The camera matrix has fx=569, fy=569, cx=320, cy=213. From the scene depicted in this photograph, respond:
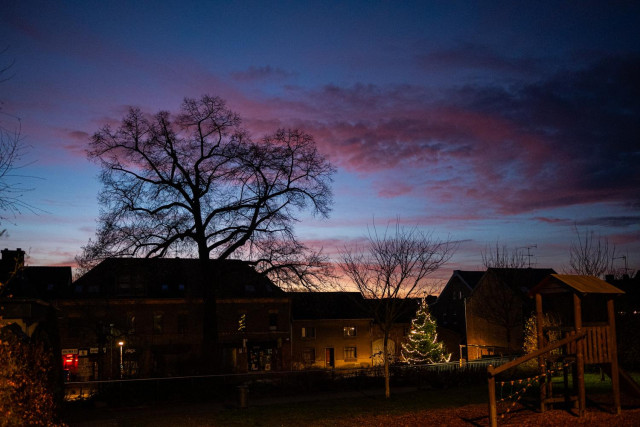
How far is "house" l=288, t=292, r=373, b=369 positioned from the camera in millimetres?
54438

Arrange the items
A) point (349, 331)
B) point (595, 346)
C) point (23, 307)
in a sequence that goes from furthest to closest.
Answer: point (349, 331) < point (23, 307) < point (595, 346)

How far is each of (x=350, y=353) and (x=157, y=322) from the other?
61.8ft

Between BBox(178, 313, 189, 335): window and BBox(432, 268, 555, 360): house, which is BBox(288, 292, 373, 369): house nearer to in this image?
BBox(432, 268, 555, 360): house

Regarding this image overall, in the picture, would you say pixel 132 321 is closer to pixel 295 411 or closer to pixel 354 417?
pixel 295 411

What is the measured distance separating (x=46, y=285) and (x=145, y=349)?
1033 cm

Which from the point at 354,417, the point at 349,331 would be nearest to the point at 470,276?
the point at 349,331

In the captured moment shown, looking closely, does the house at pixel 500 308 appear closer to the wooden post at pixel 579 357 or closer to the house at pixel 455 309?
the house at pixel 455 309

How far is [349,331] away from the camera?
56.0m

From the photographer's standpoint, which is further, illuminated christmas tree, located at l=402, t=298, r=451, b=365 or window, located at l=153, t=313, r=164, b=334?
window, located at l=153, t=313, r=164, b=334

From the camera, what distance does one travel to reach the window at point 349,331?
183 feet

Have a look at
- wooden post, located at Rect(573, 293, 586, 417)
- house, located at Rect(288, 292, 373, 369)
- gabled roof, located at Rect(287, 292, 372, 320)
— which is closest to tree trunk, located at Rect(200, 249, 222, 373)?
wooden post, located at Rect(573, 293, 586, 417)

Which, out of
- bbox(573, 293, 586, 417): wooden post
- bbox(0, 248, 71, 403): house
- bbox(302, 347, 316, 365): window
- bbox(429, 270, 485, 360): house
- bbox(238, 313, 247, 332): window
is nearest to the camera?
bbox(0, 248, 71, 403): house

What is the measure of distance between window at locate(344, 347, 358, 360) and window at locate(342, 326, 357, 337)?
1338 mm

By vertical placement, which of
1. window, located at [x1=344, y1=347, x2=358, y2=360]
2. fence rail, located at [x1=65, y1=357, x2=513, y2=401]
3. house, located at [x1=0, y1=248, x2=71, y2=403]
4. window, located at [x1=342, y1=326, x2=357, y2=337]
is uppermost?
house, located at [x1=0, y1=248, x2=71, y2=403]
